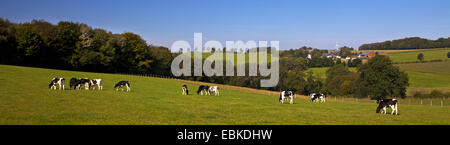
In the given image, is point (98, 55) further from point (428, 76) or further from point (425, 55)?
point (425, 55)

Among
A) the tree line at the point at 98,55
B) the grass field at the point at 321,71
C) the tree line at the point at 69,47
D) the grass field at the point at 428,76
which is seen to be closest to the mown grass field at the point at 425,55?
the grass field at the point at 428,76

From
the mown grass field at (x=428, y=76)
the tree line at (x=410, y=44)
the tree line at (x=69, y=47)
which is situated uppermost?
the tree line at (x=410, y=44)

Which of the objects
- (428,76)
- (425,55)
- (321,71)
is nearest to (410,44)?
(425,55)

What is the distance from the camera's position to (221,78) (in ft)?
364

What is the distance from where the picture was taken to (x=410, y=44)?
14300 cm

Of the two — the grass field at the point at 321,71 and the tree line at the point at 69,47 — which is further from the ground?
the tree line at the point at 69,47

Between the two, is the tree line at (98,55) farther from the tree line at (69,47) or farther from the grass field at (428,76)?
the grass field at (428,76)

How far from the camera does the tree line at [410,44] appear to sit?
129 m

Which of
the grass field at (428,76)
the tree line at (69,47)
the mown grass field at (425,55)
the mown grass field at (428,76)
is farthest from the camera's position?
the mown grass field at (425,55)

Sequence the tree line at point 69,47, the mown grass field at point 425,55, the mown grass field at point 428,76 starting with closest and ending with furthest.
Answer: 1. the tree line at point 69,47
2. the mown grass field at point 428,76
3. the mown grass field at point 425,55

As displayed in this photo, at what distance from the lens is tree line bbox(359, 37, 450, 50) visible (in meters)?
129

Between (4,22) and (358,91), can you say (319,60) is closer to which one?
(358,91)
